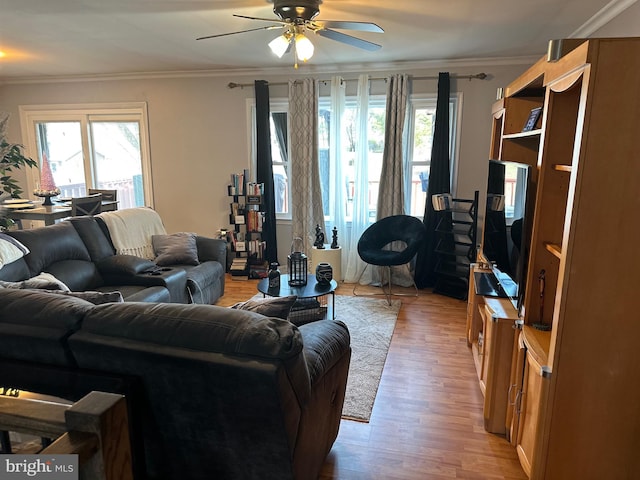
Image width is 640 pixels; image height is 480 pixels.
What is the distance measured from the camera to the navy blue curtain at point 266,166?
5230mm

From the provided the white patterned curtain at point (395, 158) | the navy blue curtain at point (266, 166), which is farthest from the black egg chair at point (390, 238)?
the navy blue curtain at point (266, 166)

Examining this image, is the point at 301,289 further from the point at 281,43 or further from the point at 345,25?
the point at 345,25

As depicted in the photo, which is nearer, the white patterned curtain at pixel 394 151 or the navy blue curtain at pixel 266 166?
the white patterned curtain at pixel 394 151

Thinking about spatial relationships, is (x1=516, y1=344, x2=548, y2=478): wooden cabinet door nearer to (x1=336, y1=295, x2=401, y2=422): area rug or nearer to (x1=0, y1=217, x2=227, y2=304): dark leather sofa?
(x1=336, y1=295, x2=401, y2=422): area rug

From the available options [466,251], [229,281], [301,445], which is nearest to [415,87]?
[466,251]

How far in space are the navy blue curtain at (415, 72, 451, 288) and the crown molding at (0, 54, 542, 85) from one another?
27cm

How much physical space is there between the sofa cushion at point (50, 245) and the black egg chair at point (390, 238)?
2718 millimetres

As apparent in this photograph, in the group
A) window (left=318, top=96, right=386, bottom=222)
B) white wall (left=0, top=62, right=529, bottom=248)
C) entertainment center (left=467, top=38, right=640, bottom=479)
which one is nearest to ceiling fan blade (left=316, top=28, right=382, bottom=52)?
entertainment center (left=467, top=38, right=640, bottom=479)

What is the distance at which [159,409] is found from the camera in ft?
5.02

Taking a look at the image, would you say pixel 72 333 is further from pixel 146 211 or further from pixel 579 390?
pixel 146 211

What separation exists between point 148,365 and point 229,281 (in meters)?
3.87

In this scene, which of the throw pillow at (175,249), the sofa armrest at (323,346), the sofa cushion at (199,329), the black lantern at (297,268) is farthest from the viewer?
the throw pillow at (175,249)
